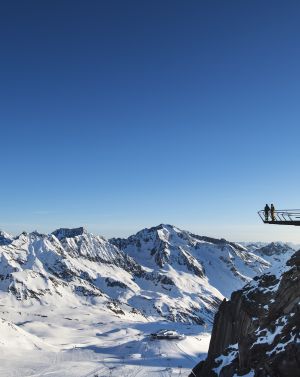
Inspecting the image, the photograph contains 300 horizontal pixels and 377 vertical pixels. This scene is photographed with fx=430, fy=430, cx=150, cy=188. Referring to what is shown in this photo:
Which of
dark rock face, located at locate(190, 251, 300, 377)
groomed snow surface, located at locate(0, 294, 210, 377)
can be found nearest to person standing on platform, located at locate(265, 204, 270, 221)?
dark rock face, located at locate(190, 251, 300, 377)

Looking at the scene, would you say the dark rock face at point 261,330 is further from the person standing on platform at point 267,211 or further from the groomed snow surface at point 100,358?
the groomed snow surface at point 100,358

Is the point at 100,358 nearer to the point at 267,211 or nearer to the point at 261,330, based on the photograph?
the point at 267,211

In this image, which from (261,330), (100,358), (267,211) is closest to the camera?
(261,330)

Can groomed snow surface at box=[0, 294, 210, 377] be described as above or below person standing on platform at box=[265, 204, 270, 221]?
below

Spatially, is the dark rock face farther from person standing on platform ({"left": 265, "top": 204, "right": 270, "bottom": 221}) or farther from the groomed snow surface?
the groomed snow surface

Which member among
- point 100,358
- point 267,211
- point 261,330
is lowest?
point 100,358

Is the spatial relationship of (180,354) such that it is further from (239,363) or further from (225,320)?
(239,363)

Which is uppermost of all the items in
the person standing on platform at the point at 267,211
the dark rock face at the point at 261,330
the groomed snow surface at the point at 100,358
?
the person standing on platform at the point at 267,211

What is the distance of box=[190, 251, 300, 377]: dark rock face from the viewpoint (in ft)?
89.2

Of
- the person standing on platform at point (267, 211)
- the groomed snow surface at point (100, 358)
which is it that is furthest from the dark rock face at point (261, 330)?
the groomed snow surface at point (100, 358)

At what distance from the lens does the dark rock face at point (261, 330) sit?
27203mm

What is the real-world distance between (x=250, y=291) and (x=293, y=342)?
748 inches

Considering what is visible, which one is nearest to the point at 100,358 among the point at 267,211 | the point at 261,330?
the point at 267,211

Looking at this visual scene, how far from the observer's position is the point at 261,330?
106 ft
